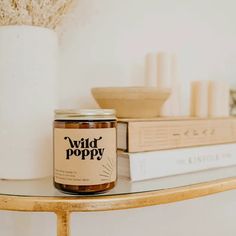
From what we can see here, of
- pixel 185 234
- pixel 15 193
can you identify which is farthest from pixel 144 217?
pixel 15 193

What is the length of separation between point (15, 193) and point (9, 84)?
0.46 ft

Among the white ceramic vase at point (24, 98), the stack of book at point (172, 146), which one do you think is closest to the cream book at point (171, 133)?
the stack of book at point (172, 146)

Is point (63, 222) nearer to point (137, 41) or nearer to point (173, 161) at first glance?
Answer: point (173, 161)

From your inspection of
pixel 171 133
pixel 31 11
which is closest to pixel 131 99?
pixel 171 133

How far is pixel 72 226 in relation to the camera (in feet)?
1.95

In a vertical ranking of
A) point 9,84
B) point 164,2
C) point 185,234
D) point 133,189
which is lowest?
point 185,234

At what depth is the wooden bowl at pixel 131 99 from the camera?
1.65 ft

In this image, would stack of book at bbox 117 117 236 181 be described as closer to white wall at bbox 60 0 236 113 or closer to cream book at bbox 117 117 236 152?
cream book at bbox 117 117 236 152

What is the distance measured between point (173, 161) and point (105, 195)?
145mm

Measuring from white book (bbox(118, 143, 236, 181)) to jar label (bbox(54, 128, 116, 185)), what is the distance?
75 mm

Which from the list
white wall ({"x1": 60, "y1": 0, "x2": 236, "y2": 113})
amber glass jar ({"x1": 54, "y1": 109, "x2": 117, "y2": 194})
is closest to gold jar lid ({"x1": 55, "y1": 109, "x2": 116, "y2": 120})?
amber glass jar ({"x1": 54, "y1": 109, "x2": 117, "y2": 194})

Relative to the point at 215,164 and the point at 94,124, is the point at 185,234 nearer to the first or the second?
the point at 215,164

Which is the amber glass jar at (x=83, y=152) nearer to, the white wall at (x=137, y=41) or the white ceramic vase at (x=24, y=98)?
the white ceramic vase at (x=24, y=98)

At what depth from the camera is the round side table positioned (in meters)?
0.37
